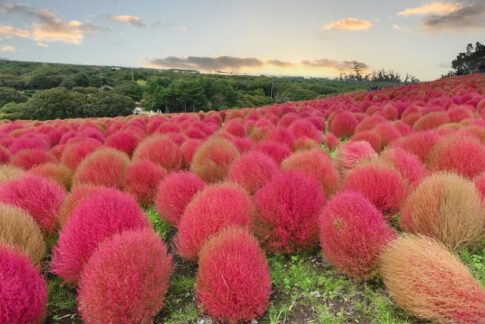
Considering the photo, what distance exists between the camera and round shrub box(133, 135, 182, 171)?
8289 mm

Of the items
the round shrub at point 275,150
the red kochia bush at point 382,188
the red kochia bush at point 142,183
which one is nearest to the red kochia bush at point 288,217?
the red kochia bush at point 382,188

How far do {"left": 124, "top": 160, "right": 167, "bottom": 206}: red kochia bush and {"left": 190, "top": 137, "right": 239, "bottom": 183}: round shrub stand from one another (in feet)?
2.73

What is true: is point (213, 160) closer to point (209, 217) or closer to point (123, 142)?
point (209, 217)

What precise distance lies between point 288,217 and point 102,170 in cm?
410

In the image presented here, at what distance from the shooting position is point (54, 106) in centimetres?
5484

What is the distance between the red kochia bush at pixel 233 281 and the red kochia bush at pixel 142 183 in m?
3.20

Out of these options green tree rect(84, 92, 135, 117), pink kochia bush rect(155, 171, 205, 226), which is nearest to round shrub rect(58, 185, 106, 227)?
pink kochia bush rect(155, 171, 205, 226)


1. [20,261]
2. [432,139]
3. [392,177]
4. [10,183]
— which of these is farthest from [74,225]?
[432,139]

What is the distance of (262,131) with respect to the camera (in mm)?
11578

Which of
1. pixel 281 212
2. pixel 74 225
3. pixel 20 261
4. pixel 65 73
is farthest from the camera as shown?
pixel 65 73

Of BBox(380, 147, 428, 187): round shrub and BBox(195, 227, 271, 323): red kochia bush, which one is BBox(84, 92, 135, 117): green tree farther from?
BBox(195, 227, 271, 323): red kochia bush

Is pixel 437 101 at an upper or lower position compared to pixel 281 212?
upper

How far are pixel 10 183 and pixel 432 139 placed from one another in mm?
7427

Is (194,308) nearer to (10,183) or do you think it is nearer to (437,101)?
(10,183)
